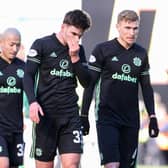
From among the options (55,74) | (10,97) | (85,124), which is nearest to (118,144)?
(85,124)

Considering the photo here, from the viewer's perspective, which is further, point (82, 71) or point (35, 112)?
point (82, 71)

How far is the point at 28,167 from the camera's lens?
11844mm

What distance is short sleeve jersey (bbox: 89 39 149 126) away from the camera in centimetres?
841

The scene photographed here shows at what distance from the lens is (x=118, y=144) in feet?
27.6

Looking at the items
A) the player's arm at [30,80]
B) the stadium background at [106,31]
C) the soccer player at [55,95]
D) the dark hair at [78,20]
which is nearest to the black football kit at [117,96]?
the soccer player at [55,95]

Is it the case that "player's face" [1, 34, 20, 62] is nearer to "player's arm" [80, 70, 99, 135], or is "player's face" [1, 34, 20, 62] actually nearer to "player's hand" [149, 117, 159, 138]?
"player's arm" [80, 70, 99, 135]

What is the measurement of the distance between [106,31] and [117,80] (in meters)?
3.57

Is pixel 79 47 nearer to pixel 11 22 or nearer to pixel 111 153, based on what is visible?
pixel 111 153

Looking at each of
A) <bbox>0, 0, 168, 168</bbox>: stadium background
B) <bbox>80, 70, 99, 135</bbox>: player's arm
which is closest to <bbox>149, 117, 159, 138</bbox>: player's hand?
<bbox>80, 70, 99, 135</bbox>: player's arm

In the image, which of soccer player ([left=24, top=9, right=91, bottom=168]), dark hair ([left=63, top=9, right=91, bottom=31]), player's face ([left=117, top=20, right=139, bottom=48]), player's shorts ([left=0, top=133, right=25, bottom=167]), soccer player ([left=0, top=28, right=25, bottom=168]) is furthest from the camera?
player's shorts ([left=0, top=133, right=25, bottom=167])

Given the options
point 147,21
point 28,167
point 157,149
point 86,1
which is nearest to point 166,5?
point 147,21

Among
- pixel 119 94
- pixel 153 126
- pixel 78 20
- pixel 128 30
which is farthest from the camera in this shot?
pixel 153 126

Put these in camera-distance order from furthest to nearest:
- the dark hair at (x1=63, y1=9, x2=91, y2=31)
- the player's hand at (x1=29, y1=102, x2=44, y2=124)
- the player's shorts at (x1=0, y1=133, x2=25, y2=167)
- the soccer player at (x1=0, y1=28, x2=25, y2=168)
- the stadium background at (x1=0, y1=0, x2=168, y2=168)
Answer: the stadium background at (x1=0, y1=0, x2=168, y2=168) < the player's shorts at (x1=0, y1=133, x2=25, y2=167) < the soccer player at (x1=0, y1=28, x2=25, y2=168) < the dark hair at (x1=63, y1=9, x2=91, y2=31) < the player's hand at (x1=29, y1=102, x2=44, y2=124)

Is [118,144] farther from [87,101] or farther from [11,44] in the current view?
[11,44]
